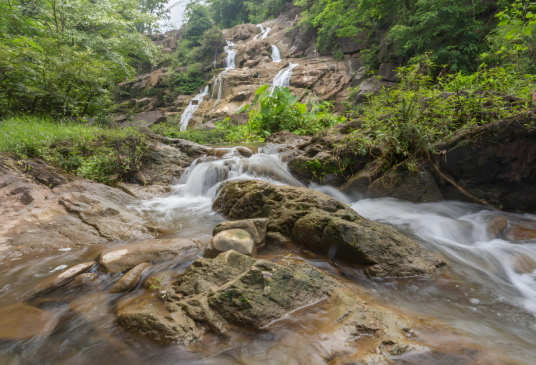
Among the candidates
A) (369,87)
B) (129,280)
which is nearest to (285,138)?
(129,280)

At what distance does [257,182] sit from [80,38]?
12.9 metres

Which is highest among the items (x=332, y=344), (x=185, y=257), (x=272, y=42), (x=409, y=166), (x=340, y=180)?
(x=272, y=42)

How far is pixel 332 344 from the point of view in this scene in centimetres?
151

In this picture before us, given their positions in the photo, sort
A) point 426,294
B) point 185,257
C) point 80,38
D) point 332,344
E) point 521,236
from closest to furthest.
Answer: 1. point 332,344
2. point 426,294
3. point 185,257
4. point 521,236
5. point 80,38

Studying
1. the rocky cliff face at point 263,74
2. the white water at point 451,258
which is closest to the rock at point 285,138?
the white water at point 451,258

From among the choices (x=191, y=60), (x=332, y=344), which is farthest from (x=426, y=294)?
(x=191, y=60)

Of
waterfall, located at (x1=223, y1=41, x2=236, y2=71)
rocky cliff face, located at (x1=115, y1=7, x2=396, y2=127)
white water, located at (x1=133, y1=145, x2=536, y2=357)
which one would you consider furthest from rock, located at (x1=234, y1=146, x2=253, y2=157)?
waterfall, located at (x1=223, y1=41, x2=236, y2=71)

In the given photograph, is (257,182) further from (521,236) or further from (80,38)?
(80,38)

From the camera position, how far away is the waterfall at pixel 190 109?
19.1 m

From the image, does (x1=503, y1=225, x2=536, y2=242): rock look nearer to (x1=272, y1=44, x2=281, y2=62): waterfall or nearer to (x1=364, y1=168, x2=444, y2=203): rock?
(x1=364, y1=168, x2=444, y2=203): rock

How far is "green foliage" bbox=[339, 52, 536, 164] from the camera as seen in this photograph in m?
3.86

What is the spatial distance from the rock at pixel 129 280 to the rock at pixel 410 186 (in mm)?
4238

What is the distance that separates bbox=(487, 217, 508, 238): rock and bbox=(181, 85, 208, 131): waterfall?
18379mm

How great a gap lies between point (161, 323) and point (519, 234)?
4514 millimetres
